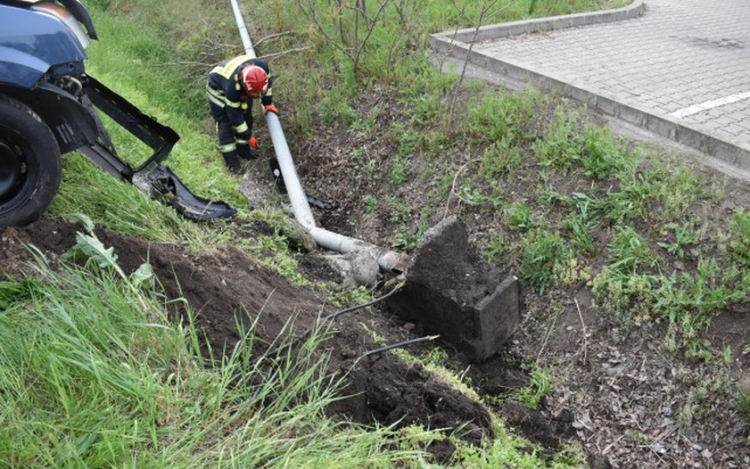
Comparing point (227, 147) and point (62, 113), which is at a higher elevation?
point (62, 113)

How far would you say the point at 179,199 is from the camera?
5.39 metres

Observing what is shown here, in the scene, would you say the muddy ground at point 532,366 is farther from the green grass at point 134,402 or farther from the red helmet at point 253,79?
the red helmet at point 253,79

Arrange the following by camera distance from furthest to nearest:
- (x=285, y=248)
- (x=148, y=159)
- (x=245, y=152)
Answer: (x=245, y=152)
(x=285, y=248)
(x=148, y=159)

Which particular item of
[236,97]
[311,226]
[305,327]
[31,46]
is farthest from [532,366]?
[236,97]

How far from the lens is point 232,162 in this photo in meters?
7.78

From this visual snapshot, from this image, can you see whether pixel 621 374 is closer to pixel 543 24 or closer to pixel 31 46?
→ pixel 31 46

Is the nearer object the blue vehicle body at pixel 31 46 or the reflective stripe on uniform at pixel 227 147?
the blue vehicle body at pixel 31 46

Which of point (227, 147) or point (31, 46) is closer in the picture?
point (31, 46)

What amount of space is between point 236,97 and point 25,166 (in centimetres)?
354

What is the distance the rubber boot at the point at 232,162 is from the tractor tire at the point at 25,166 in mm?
3611

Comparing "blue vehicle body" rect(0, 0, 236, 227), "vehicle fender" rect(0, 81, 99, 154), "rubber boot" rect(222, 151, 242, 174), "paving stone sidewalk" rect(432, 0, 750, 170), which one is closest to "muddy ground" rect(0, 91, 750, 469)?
"blue vehicle body" rect(0, 0, 236, 227)

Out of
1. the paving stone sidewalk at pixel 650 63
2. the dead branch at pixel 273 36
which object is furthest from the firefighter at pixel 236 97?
the paving stone sidewalk at pixel 650 63

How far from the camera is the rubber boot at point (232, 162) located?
7.77 metres

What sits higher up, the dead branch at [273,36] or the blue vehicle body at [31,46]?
the blue vehicle body at [31,46]
